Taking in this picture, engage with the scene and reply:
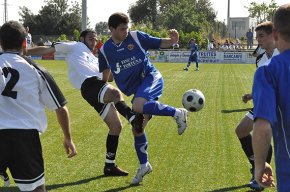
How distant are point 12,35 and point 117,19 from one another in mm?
2780

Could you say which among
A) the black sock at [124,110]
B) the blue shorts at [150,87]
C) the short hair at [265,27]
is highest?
the short hair at [265,27]

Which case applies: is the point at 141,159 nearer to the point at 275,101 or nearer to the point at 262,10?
the point at 275,101

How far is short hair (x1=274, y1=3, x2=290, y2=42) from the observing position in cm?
279

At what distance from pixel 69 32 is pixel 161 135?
69.6 meters

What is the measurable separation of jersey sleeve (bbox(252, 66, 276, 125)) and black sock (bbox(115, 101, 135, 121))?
3.50 m

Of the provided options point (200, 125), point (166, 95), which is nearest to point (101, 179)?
point (200, 125)

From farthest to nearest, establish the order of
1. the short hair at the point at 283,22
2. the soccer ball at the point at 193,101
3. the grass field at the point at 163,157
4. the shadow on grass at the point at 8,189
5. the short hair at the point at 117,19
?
the soccer ball at the point at 193,101 → the short hair at the point at 117,19 → the grass field at the point at 163,157 → the shadow on grass at the point at 8,189 → the short hair at the point at 283,22

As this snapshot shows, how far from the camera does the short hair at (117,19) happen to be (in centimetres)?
643

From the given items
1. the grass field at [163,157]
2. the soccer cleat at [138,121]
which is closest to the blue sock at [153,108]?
the soccer cleat at [138,121]

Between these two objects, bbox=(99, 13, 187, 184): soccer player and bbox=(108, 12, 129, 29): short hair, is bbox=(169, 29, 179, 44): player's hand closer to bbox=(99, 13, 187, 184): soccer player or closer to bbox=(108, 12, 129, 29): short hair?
bbox=(99, 13, 187, 184): soccer player

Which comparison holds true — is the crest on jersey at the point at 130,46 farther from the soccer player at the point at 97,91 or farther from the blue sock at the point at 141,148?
the blue sock at the point at 141,148

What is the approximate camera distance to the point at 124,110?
6.44 m

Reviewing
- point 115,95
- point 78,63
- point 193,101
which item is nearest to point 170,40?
point 193,101

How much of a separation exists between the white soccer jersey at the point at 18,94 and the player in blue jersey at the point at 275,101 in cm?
166
